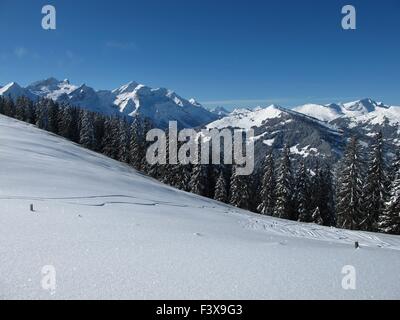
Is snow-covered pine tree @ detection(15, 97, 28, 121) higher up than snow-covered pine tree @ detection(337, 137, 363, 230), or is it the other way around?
snow-covered pine tree @ detection(15, 97, 28, 121)

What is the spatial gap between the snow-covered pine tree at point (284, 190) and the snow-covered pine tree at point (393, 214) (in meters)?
12.3

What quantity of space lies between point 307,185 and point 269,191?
535 centimetres

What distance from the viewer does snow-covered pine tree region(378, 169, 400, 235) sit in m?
32.9

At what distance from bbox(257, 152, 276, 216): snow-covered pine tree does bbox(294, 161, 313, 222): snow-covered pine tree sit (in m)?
3.32

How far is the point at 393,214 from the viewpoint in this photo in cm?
3341

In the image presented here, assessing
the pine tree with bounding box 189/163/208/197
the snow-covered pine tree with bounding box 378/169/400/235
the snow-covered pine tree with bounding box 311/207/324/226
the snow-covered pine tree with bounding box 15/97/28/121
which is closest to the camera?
the snow-covered pine tree with bounding box 378/169/400/235

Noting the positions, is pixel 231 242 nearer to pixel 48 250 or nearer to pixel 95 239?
pixel 95 239

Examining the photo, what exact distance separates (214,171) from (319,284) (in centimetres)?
5128

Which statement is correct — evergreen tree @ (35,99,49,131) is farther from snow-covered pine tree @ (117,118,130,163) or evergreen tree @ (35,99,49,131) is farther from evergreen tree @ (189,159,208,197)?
evergreen tree @ (189,159,208,197)

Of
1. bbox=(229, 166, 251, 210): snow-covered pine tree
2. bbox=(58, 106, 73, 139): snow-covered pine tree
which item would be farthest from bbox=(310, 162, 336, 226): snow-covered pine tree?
bbox=(58, 106, 73, 139): snow-covered pine tree

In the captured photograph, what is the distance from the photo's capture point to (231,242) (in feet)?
29.3

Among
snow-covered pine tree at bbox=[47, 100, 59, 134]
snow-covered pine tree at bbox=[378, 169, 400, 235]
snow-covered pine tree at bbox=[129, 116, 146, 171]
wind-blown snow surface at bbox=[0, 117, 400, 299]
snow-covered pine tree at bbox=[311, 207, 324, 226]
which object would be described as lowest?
snow-covered pine tree at bbox=[311, 207, 324, 226]

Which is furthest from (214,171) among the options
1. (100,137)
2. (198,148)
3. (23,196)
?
(23,196)

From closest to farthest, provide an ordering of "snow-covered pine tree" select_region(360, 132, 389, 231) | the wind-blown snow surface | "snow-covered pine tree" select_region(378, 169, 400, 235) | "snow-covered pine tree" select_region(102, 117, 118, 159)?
the wind-blown snow surface, "snow-covered pine tree" select_region(378, 169, 400, 235), "snow-covered pine tree" select_region(360, 132, 389, 231), "snow-covered pine tree" select_region(102, 117, 118, 159)
